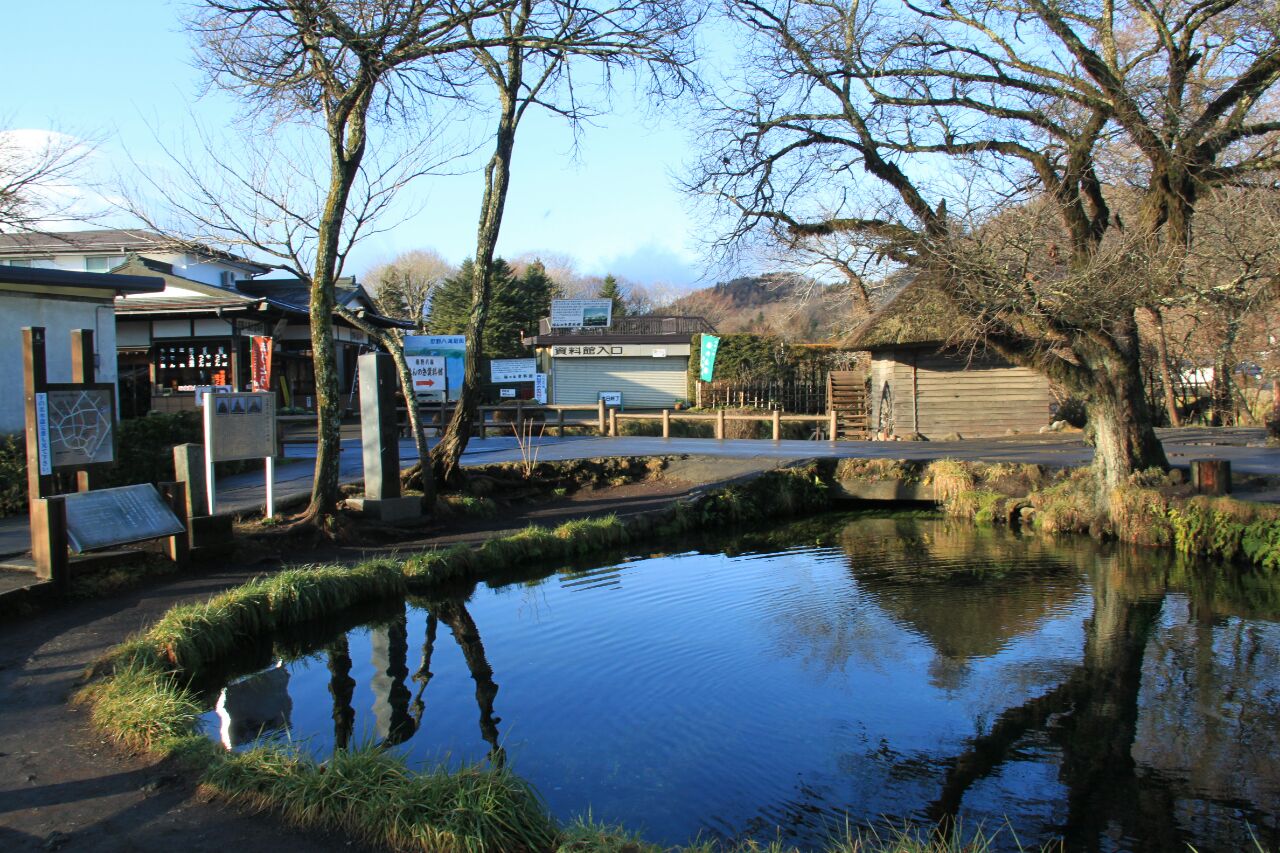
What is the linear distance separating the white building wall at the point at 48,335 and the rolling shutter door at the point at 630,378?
2259 centimetres

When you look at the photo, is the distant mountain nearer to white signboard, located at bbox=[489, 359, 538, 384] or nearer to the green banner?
the green banner

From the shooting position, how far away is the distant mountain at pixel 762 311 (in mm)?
37719

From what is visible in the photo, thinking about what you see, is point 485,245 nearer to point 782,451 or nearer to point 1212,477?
point 782,451

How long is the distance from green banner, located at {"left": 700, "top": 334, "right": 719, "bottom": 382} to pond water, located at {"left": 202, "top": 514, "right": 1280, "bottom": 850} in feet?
67.7

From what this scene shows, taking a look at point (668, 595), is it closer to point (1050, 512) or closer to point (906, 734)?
point (906, 734)

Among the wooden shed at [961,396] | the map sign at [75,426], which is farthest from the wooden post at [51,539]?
the wooden shed at [961,396]

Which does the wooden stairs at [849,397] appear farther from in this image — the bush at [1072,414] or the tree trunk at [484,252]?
the tree trunk at [484,252]

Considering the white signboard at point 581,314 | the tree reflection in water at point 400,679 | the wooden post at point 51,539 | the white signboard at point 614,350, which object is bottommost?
the tree reflection in water at point 400,679

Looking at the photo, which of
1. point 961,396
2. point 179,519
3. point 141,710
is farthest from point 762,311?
point 141,710

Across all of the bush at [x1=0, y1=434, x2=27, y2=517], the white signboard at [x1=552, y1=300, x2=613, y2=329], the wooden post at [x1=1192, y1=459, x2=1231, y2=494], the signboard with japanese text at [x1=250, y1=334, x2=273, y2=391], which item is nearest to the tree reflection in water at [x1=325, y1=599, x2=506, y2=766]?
the bush at [x1=0, y1=434, x2=27, y2=517]

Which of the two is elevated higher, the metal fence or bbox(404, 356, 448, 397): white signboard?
bbox(404, 356, 448, 397): white signboard

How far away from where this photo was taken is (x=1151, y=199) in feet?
41.0

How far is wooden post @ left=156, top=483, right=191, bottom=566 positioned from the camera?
29.4 feet

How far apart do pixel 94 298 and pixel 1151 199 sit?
632 inches
